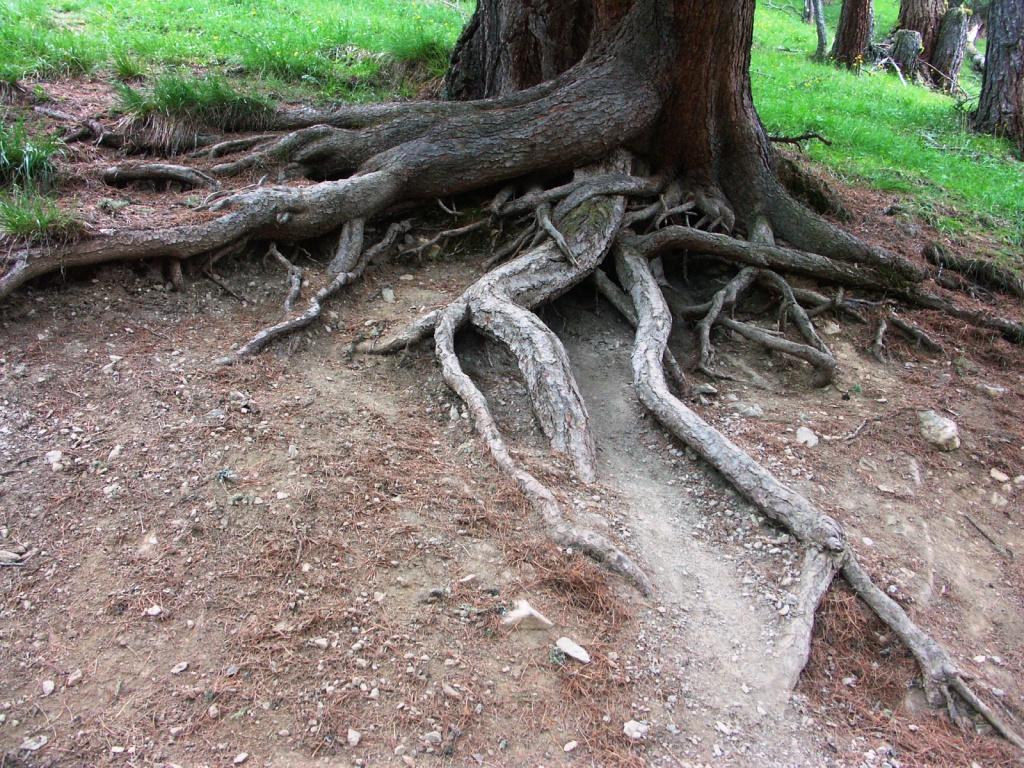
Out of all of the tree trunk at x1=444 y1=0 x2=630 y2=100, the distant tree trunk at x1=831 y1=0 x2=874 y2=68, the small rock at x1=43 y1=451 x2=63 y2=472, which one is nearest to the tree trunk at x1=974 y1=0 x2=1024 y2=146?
the distant tree trunk at x1=831 y1=0 x2=874 y2=68

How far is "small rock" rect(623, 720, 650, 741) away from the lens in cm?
281

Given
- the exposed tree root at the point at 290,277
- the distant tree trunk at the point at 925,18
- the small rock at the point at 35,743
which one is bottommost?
the small rock at the point at 35,743

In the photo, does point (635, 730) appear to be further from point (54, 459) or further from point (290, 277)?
point (290, 277)

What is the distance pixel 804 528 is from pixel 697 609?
76 cm

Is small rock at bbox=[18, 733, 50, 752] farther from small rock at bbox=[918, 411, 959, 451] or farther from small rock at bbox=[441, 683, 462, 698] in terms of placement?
small rock at bbox=[918, 411, 959, 451]

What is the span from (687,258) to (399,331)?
2750 millimetres

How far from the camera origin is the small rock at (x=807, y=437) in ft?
15.6

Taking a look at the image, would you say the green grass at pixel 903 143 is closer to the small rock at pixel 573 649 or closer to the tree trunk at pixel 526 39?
the tree trunk at pixel 526 39

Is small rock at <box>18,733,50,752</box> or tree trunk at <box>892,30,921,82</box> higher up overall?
tree trunk at <box>892,30,921,82</box>

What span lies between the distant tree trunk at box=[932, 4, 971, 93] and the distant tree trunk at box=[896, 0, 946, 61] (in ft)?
0.40

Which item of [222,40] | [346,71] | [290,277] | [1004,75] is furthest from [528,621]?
[1004,75]

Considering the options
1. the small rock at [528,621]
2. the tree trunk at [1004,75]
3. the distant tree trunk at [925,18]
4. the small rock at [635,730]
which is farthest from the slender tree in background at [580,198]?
the distant tree trunk at [925,18]

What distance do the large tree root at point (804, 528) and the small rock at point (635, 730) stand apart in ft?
2.42

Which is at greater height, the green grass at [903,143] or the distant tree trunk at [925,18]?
the distant tree trunk at [925,18]
